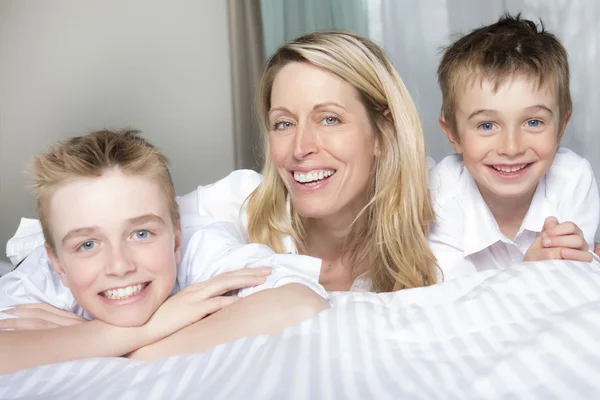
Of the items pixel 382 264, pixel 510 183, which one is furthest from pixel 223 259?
pixel 510 183

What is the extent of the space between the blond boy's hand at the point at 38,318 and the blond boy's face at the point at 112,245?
99 millimetres

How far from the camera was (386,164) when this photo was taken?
2006 millimetres

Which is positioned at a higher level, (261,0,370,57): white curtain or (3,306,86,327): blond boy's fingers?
(261,0,370,57): white curtain

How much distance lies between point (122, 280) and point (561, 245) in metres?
1.01

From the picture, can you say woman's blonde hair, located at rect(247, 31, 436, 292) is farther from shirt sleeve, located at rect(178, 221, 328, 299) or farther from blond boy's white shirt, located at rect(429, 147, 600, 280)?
shirt sleeve, located at rect(178, 221, 328, 299)

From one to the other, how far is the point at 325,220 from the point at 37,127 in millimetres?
2264

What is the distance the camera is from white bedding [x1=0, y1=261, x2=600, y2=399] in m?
0.98

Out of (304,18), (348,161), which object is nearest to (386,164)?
(348,161)

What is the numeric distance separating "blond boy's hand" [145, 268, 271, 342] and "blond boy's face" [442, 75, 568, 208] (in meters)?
0.78

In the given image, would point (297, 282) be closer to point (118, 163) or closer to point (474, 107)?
point (118, 163)

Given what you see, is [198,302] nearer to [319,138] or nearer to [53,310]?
[53,310]

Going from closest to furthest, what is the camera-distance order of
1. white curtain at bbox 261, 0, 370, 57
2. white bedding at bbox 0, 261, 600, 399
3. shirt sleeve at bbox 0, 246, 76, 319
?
white bedding at bbox 0, 261, 600, 399
shirt sleeve at bbox 0, 246, 76, 319
white curtain at bbox 261, 0, 370, 57

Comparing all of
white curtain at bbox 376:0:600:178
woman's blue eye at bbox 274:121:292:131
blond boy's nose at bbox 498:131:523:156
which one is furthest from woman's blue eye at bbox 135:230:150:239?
white curtain at bbox 376:0:600:178

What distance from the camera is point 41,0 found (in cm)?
365
